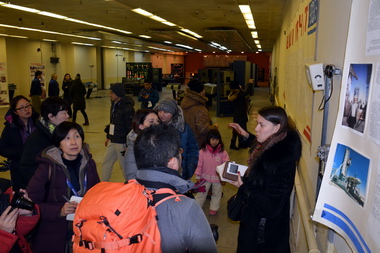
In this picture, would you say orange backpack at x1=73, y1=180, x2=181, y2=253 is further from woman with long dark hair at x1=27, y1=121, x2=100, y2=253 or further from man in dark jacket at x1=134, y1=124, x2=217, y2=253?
woman with long dark hair at x1=27, y1=121, x2=100, y2=253

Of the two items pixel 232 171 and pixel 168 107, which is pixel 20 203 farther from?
pixel 168 107

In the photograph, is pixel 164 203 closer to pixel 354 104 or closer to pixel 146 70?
pixel 354 104

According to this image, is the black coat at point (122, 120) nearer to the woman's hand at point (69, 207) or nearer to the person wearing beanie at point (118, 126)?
the person wearing beanie at point (118, 126)

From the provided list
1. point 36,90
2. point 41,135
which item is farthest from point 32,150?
point 36,90

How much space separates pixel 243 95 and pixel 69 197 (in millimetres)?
5891

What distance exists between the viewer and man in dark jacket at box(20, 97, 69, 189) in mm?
2770

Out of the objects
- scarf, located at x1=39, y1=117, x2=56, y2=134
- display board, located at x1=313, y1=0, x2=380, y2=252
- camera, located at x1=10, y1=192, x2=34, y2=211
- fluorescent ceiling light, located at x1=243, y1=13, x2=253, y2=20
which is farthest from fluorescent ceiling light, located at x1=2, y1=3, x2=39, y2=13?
display board, located at x1=313, y1=0, x2=380, y2=252

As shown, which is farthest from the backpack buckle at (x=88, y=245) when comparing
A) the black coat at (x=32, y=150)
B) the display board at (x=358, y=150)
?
the black coat at (x=32, y=150)

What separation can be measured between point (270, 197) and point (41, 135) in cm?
198

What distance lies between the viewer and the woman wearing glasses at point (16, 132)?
3.53 meters

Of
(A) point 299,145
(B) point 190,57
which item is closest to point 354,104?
(A) point 299,145

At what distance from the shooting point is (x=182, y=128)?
339cm

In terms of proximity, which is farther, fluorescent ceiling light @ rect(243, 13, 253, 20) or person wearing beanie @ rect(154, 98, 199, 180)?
fluorescent ceiling light @ rect(243, 13, 253, 20)

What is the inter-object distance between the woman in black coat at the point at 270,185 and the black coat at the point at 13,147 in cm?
241
